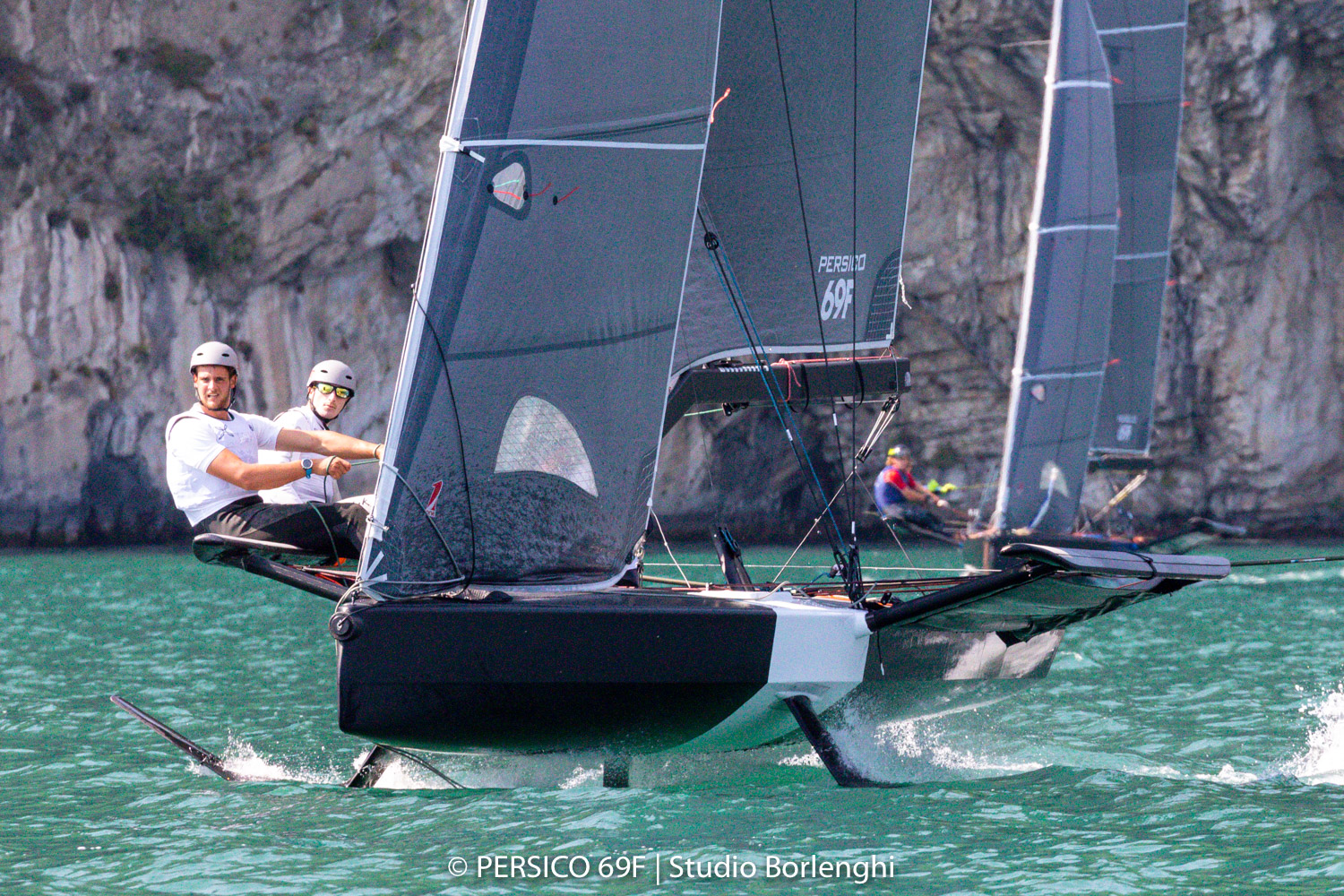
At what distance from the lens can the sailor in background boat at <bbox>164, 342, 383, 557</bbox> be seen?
6074 millimetres

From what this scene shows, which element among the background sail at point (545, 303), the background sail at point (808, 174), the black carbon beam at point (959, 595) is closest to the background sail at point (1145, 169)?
the background sail at point (808, 174)

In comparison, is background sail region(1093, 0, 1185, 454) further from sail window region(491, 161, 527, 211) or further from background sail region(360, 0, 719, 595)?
sail window region(491, 161, 527, 211)

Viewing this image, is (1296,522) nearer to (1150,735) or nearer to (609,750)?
(1150,735)

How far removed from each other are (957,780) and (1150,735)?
195cm

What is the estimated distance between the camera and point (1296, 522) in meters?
31.9

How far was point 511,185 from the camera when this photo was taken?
585cm

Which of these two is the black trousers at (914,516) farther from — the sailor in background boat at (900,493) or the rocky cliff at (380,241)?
the rocky cliff at (380,241)

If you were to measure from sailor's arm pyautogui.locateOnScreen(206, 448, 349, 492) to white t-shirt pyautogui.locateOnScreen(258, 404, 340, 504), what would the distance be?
54 cm

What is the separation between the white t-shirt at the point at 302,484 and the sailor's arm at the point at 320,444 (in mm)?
264

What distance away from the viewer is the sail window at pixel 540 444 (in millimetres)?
5980

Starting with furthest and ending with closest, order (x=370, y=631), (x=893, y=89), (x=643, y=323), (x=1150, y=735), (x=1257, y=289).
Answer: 1. (x=1257, y=289)
2. (x=893, y=89)
3. (x=1150, y=735)
4. (x=643, y=323)
5. (x=370, y=631)

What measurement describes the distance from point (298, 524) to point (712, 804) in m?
2.15

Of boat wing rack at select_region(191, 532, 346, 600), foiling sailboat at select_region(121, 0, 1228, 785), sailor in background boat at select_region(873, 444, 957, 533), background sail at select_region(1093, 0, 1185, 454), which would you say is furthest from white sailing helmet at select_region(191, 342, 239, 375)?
background sail at select_region(1093, 0, 1185, 454)

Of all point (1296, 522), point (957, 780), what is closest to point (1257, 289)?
point (1296, 522)
